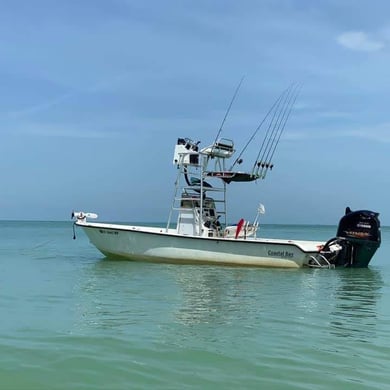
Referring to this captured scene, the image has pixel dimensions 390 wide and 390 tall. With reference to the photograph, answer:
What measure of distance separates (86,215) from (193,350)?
47.1 ft

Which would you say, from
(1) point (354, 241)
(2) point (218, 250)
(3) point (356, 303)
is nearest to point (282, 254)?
(2) point (218, 250)

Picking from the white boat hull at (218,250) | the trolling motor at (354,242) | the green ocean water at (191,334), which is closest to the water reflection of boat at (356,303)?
the green ocean water at (191,334)

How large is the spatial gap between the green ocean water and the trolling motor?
387 centimetres

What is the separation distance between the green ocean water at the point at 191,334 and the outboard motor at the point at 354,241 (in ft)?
13.0

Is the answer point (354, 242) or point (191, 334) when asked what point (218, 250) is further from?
point (191, 334)

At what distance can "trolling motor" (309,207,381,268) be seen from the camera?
788 inches

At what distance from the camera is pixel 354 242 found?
20328 mm

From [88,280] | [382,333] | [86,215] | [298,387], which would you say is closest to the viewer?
[298,387]

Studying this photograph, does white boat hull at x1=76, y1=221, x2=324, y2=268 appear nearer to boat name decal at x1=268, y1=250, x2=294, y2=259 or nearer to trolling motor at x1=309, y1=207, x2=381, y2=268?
boat name decal at x1=268, y1=250, x2=294, y2=259

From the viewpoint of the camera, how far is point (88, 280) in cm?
1581

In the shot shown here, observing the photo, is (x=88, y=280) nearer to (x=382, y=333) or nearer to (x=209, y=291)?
(x=209, y=291)

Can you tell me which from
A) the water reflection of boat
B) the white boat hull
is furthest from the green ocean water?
the white boat hull

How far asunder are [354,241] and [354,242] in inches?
1.9

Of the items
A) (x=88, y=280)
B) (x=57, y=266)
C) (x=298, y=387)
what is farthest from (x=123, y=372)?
(x=57, y=266)
